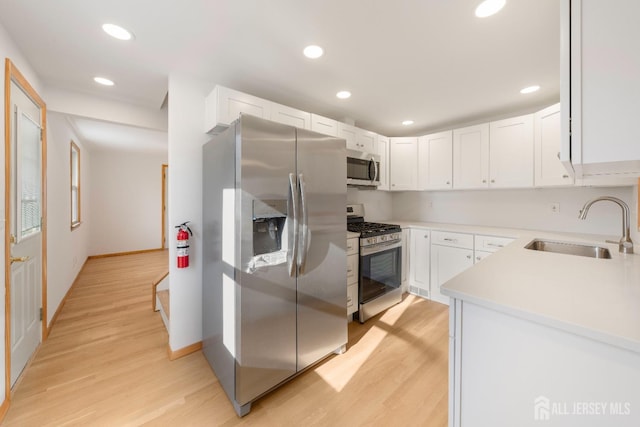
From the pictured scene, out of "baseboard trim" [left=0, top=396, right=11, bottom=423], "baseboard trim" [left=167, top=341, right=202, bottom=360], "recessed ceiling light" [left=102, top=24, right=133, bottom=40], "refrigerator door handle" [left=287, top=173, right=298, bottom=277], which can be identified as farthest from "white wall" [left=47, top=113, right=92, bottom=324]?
"refrigerator door handle" [left=287, top=173, right=298, bottom=277]

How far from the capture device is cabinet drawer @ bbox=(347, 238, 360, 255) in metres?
2.49

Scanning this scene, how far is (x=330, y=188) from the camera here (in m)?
2.01

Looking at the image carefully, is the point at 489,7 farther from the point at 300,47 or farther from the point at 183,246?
the point at 183,246

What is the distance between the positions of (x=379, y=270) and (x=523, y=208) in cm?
193

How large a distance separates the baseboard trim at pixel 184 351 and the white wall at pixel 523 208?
10.9 ft

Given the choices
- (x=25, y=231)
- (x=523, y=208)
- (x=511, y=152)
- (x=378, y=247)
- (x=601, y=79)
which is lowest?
(x=378, y=247)

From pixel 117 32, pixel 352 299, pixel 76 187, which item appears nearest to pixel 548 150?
pixel 352 299

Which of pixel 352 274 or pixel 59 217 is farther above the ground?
pixel 59 217

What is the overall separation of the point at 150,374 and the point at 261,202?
1.62 m

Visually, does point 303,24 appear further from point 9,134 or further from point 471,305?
point 9,134

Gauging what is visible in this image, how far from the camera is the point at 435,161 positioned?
3406mm

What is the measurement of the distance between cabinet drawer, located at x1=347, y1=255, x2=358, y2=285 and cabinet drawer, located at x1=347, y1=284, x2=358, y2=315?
7 centimetres

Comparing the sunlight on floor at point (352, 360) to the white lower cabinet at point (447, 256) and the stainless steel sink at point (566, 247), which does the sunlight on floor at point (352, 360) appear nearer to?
the white lower cabinet at point (447, 256)

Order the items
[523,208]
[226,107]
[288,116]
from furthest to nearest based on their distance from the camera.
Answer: [523,208]
[288,116]
[226,107]
